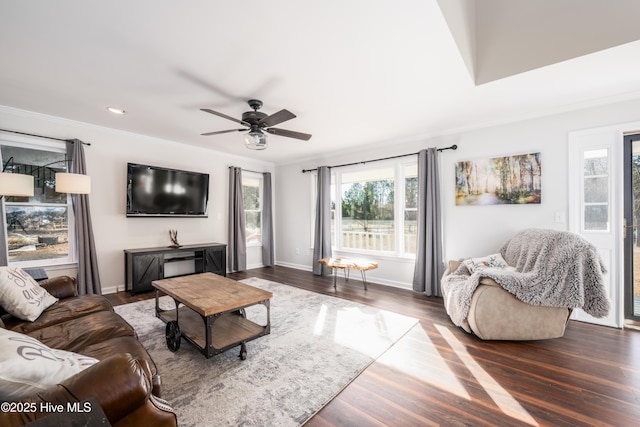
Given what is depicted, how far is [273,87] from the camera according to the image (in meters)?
2.58

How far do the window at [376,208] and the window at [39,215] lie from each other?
4.23m

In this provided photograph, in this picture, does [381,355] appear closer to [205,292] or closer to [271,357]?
[271,357]

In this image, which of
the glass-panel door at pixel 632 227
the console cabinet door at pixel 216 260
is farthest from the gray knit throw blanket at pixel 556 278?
the console cabinet door at pixel 216 260

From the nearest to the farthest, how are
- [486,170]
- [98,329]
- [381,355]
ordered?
1. [98,329]
2. [381,355]
3. [486,170]

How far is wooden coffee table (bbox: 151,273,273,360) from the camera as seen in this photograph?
209 centimetres

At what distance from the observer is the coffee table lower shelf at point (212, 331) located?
6.82 ft

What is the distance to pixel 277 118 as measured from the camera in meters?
2.56

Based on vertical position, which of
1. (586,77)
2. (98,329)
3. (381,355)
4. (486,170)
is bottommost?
(381,355)

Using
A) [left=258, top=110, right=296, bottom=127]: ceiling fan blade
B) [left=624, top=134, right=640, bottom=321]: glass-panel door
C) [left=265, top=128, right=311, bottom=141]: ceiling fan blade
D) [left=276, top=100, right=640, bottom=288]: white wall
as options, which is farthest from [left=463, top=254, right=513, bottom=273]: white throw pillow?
[left=258, top=110, right=296, bottom=127]: ceiling fan blade

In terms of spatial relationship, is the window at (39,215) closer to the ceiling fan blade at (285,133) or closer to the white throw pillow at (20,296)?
the white throw pillow at (20,296)

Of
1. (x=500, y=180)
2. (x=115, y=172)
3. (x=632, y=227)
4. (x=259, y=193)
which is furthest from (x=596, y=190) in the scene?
(x=115, y=172)

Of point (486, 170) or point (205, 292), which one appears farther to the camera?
point (486, 170)

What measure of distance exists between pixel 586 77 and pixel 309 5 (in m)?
2.61

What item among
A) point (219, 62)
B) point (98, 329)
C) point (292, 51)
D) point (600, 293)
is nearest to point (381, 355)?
point (600, 293)
